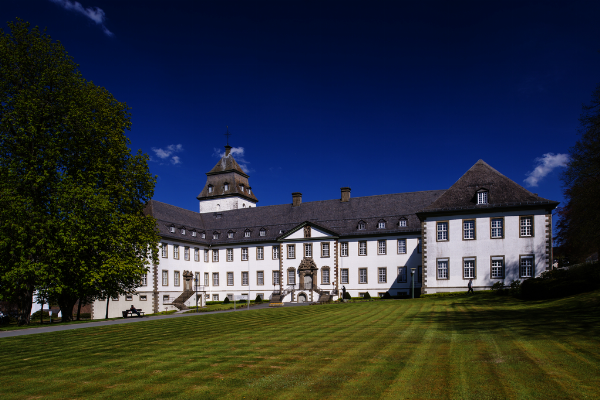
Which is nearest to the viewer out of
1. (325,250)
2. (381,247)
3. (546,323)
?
(546,323)

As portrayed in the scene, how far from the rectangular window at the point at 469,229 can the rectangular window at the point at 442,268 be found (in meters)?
2.58

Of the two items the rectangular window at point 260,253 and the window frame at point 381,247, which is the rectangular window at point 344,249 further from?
the rectangular window at point 260,253

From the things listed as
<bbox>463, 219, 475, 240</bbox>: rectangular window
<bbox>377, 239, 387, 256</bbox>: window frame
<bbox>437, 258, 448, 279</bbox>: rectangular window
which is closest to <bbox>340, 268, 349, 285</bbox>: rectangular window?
<bbox>377, 239, 387, 256</bbox>: window frame

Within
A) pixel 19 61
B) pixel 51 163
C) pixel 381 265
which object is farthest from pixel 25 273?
pixel 381 265

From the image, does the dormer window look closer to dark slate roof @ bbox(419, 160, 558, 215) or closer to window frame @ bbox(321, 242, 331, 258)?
dark slate roof @ bbox(419, 160, 558, 215)

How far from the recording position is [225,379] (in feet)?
26.5

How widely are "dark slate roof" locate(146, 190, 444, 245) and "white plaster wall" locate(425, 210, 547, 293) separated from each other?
8.94 meters

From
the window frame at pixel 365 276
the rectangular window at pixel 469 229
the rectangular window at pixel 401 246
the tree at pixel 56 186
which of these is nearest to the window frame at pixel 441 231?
the rectangular window at pixel 469 229

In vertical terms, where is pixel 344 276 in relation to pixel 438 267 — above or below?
below

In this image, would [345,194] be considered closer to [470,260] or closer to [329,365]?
[470,260]

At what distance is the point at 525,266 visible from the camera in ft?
112

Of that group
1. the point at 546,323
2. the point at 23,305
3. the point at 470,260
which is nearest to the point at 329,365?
the point at 546,323

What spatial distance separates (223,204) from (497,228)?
149 feet

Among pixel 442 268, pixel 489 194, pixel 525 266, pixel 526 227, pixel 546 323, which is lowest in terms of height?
pixel 442 268
